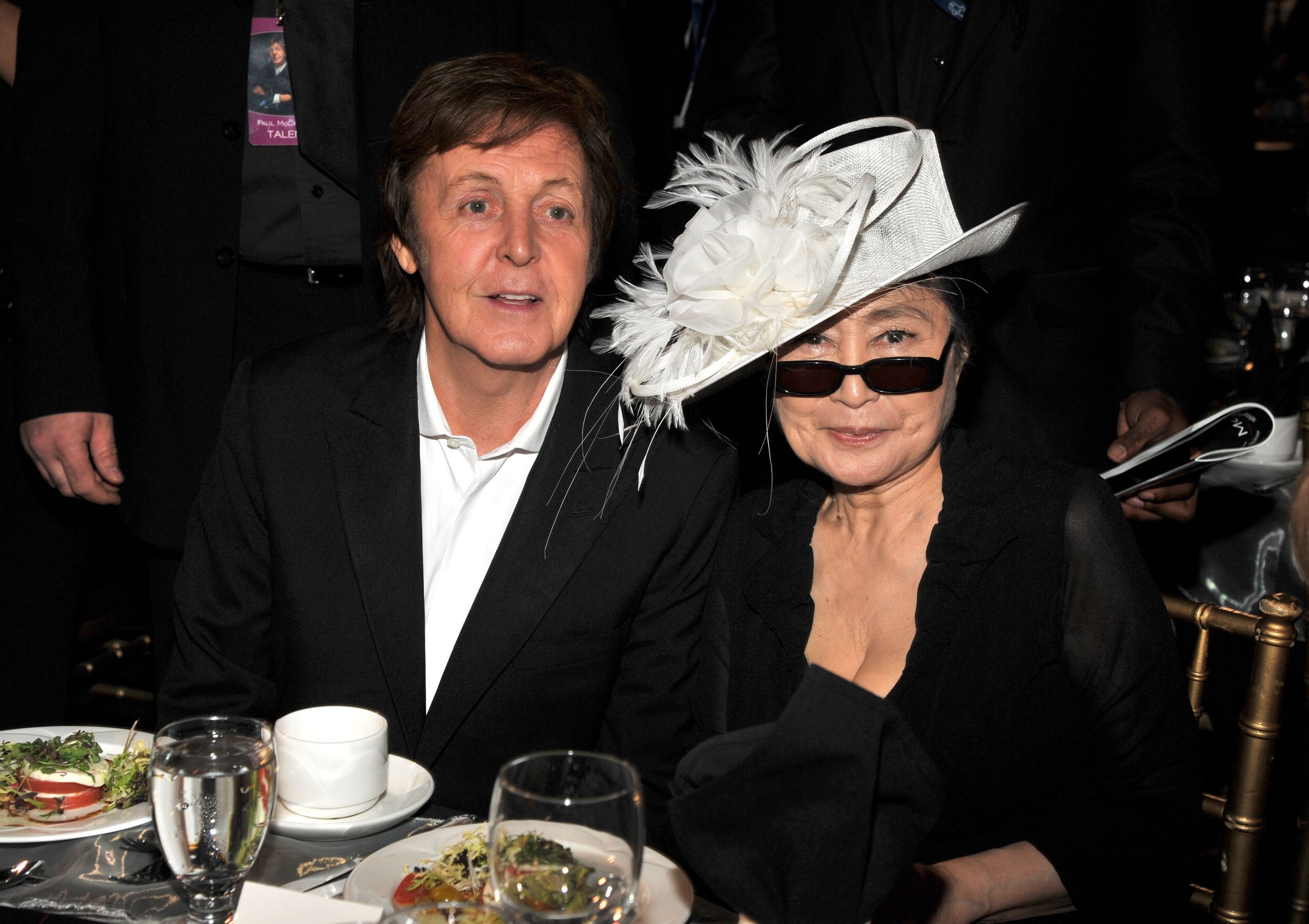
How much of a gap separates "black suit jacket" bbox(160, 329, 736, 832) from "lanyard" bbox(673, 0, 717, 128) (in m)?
1.78

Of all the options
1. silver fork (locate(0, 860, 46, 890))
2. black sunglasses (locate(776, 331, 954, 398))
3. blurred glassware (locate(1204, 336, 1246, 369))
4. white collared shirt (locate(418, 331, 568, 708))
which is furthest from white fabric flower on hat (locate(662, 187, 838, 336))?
blurred glassware (locate(1204, 336, 1246, 369))

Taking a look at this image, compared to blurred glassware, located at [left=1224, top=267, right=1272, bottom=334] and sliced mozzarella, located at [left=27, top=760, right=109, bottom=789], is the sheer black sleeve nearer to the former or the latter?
sliced mozzarella, located at [left=27, top=760, right=109, bottom=789]

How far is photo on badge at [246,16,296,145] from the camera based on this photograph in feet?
9.00

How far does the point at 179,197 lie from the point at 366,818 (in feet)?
6.05

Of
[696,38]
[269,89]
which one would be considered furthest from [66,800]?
[696,38]

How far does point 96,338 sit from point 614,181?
136cm

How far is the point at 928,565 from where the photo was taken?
1968 millimetres

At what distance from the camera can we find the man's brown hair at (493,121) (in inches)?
87.7

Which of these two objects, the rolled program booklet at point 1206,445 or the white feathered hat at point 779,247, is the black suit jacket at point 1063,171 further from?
the white feathered hat at point 779,247

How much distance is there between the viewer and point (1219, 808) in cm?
207

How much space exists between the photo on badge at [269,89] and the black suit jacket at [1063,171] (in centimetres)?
127

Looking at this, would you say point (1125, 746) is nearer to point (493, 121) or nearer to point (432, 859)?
point (432, 859)

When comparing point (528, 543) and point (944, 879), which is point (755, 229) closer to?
point (528, 543)

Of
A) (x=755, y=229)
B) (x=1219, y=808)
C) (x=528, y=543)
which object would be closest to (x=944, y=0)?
(x=755, y=229)
